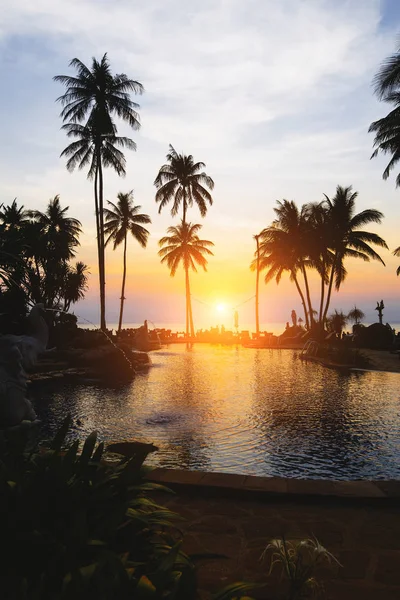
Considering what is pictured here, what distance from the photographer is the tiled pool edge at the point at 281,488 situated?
4305 mm

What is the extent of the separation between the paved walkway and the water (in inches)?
56.0

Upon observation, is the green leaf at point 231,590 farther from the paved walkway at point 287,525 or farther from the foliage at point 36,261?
the foliage at point 36,261

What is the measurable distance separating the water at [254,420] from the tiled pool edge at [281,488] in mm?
1266

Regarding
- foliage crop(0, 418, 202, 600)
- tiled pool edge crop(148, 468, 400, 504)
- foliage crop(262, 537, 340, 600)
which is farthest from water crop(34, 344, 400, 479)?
foliage crop(0, 418, 202, 600)

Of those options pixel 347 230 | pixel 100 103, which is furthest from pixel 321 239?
pixel 100 103

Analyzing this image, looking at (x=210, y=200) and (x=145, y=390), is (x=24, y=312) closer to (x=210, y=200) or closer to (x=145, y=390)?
(x=145, y=390)

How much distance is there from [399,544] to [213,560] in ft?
4.77

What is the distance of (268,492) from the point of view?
4.38 m

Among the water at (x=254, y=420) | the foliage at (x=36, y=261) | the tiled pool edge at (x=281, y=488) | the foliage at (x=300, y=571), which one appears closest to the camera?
the foliage at (x=300, y=571)

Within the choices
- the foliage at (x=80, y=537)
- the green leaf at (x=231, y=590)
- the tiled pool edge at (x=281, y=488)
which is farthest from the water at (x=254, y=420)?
the green leaf at (x=231, y=590)

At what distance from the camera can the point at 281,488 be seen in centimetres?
445

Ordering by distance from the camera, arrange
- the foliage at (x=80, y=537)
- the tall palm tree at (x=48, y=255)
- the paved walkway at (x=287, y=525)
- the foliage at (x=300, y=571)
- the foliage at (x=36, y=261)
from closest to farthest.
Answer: the foliage at (x=80, y=537) → the foliage at (x=300, y=571) → the paved walkway at (x=287, y=525) → the foliage at (x=36, y=261) → the tall palm tree at (x=48, y=255)

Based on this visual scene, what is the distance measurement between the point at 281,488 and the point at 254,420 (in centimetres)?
467

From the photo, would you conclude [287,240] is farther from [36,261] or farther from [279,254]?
[36,261]
